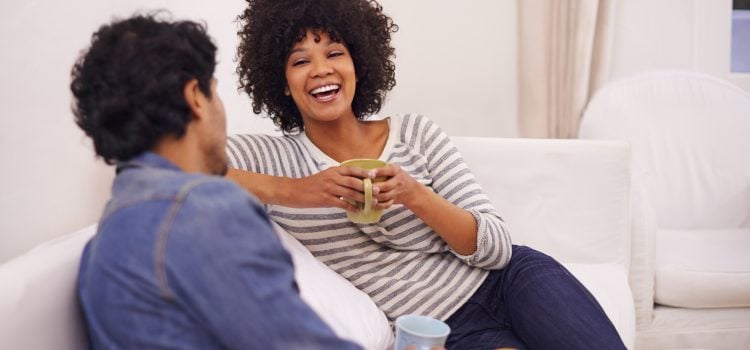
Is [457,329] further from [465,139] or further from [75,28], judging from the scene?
[75,28]

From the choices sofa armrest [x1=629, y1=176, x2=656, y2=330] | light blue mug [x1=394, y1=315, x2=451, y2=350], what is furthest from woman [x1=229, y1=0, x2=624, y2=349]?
sofa armrest [x1=629, y1=176, x2=656, y2=330]

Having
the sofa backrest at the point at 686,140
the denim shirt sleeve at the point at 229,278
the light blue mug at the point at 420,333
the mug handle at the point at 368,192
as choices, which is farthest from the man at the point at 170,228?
the sofa backrest at the point at 686,140

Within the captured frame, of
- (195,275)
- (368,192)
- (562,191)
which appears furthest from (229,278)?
(562,191)

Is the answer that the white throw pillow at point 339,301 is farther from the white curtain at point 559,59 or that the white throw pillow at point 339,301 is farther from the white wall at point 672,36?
A: the white wall at point 672,36

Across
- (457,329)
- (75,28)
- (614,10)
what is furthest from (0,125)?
(614,10)

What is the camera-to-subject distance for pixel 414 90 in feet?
9.59

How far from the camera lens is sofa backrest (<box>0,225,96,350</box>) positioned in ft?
2.85

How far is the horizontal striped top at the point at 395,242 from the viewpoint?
4.61 feet

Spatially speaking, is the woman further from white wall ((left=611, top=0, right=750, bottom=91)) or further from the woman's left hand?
white wall ((left=611, top=0, right=750, bottom=91))

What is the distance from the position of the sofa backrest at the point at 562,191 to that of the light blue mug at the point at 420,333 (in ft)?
3.11

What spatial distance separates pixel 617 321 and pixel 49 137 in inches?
51.2

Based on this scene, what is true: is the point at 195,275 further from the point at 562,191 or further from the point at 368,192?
the point at 562,191

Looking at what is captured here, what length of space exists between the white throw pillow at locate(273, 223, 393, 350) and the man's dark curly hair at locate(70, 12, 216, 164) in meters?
0.48

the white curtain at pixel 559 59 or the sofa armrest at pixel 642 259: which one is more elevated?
the white curtain at pixel 559 59
